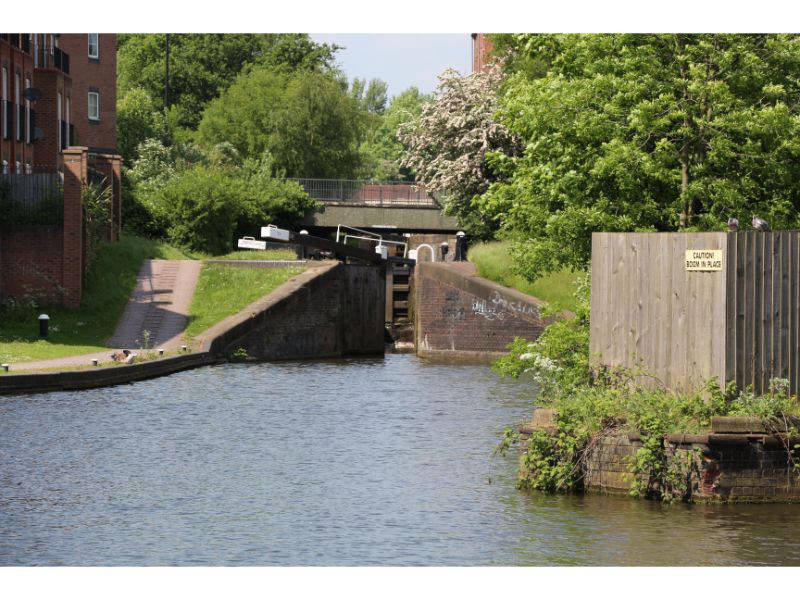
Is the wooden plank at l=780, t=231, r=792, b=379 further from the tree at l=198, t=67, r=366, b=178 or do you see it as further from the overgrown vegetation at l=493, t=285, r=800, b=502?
the tree at l=198, t=67, r=366, b=178

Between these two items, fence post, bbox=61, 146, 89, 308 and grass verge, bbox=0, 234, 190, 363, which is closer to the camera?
grass verge, bbox=0, 234, 190, 363

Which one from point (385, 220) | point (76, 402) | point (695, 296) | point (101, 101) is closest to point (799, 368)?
point (695, 296)

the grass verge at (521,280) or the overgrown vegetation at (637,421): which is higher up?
the grass verge at (521,280)

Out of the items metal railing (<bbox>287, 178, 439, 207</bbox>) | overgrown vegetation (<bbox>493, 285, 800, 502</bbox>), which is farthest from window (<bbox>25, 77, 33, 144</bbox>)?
overgrown vegetation (<bbox>493, 285, 800, 502</bbox>)

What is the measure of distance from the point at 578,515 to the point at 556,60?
1038 centimetres

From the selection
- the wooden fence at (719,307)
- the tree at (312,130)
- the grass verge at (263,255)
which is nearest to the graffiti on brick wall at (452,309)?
the grass verge at (263,255)

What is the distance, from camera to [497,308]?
39.2 meters

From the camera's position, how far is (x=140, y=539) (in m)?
13.2

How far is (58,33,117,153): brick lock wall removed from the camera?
→ 58031 mm

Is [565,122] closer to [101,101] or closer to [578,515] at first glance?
[578,515]

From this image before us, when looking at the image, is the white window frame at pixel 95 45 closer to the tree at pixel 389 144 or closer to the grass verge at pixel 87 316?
the grass verge at pixel 87 316

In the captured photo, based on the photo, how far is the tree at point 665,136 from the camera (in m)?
20.1

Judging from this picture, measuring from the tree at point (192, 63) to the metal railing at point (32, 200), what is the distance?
2018 inches

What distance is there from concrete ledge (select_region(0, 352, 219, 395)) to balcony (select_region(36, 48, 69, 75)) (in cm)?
1972
